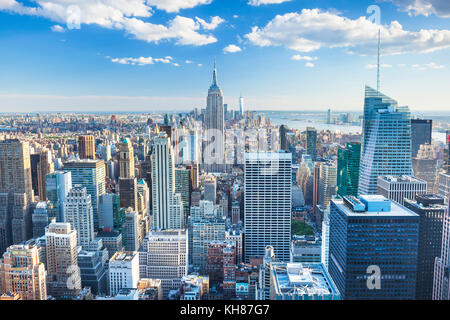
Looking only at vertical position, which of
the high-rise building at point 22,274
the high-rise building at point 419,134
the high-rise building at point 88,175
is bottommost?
the high-rise building at point 22,274

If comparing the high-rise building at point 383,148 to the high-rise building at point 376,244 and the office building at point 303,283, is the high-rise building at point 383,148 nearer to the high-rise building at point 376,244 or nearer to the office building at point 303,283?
the high-rise building at point 376,244

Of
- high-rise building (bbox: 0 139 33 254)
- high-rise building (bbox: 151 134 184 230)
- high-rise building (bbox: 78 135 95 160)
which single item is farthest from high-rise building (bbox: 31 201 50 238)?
high-rise building (bbox: 151 134 184 230)

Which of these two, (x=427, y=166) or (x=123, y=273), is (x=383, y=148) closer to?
(x=427, y=166)

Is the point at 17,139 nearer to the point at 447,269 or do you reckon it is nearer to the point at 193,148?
the point at 193,148

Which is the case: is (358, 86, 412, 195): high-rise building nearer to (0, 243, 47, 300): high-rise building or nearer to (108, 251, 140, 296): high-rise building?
(108, 251, 140, 296): high-rise building

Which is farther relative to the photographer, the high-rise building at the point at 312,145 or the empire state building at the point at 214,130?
the high-rise building at the point at 312,145

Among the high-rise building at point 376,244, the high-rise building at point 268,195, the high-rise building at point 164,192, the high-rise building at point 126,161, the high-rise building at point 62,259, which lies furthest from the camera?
the high-rise building at point 164,192

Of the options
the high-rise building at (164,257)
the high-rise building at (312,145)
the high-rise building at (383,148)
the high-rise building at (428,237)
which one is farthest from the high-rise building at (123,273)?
the high-rise building at (383,148)
